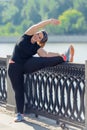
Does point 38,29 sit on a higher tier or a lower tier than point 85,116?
higher

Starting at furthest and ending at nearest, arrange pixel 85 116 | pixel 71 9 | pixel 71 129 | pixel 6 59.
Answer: pixel 71 9
pixel 6 59
pixel 71 129
pixel 85 116

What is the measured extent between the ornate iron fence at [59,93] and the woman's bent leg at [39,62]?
110 millimetres

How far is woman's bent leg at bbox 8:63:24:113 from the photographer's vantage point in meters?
6.23

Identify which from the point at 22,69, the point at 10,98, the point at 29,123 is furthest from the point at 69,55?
the point at 10,98

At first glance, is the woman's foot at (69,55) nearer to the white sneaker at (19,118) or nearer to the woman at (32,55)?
the woman at (32,55)

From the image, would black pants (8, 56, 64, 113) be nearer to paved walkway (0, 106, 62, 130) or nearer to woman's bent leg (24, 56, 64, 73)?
woman's bent leg (24, 56, 64, 73)

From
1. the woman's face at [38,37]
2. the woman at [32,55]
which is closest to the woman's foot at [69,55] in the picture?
the woman at [32,55]

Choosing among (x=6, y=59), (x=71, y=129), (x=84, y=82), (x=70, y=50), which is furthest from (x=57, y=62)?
(x=6, y=59)

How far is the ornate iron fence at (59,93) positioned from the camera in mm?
5711

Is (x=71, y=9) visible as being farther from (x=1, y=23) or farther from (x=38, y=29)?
(x=38, y=29)

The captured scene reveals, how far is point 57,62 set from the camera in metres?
6.00

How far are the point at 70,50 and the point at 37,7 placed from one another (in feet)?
325

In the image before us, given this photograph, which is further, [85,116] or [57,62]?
[57,62]

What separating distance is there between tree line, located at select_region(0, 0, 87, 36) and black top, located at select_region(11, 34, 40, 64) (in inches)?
3105
